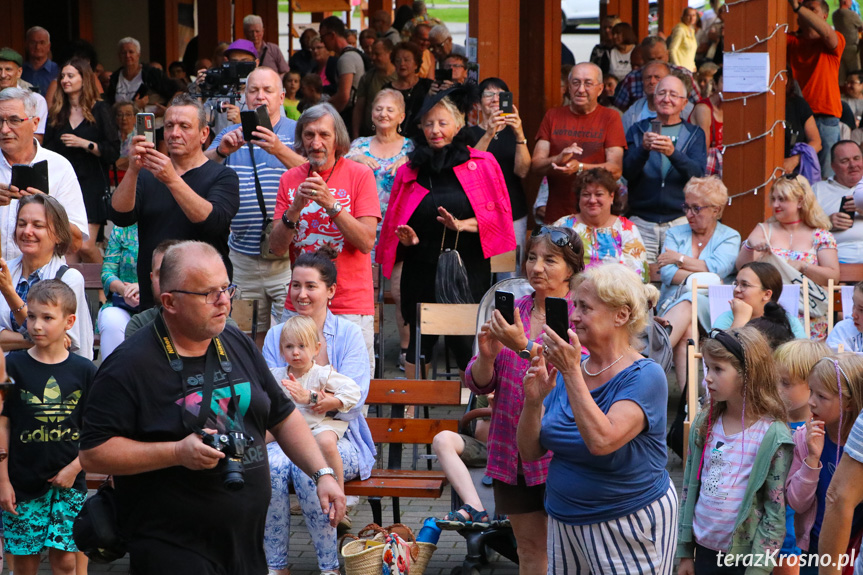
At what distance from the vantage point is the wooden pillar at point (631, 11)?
2000 centimetres

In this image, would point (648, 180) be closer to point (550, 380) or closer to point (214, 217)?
point (214, 217)

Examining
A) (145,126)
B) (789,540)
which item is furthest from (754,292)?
(145,126)

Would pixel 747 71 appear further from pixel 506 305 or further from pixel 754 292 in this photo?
pixel 506 305

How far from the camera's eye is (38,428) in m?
4.92

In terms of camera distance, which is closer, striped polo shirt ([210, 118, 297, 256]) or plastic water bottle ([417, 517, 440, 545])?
plastic water bottle ([417, 517, 440, 545])

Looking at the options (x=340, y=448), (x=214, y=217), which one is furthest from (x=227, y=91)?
(x=340, y=448)

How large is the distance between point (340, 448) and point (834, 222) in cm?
404

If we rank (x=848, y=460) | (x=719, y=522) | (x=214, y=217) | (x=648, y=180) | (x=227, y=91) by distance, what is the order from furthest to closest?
1. (x=648, y=180)
2. (x=227, y=91)
3. (x=214, y=217)
4. (x=719, y=522)
5. (x=848, y=460)

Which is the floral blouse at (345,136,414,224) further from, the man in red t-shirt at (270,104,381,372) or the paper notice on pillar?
the paper notice on pillar

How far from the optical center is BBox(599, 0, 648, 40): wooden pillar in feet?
65.6

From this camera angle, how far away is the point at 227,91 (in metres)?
7.39

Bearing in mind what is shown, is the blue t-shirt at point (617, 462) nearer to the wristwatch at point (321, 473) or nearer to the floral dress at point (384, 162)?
the wristwatch at point (321, 473)

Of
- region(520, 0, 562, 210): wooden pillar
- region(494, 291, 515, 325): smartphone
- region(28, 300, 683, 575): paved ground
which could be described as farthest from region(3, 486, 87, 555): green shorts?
region(520, 0, 562, 210): wooden pillar

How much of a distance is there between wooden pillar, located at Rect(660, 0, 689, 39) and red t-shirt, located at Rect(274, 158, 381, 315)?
1330 centimetres
